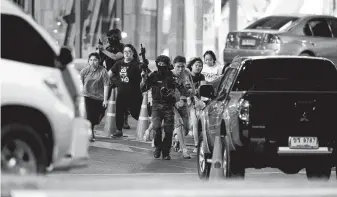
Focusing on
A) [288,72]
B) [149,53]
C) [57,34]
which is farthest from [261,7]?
[288,72]

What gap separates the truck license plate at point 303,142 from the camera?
1187 centimetres

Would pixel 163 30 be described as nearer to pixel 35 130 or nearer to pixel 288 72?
pixel 288 72

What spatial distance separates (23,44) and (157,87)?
8289 mm

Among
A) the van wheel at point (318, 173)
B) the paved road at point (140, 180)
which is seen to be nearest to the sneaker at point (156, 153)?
the paved road at point (140, 180)

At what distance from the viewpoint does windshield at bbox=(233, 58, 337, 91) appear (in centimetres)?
1253

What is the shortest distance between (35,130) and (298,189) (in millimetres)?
1902

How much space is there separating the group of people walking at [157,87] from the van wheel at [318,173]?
2.91 m

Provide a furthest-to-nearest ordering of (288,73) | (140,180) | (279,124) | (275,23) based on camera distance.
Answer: (275,23), (288,73), (279,124), (140,180)

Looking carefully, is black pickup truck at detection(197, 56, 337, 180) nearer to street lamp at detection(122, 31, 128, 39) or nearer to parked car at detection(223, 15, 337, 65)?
parked car at detection(223, 15, 337, 65)

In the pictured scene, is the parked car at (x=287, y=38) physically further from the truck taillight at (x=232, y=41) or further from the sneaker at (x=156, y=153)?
the sneaker at (x=156, y=153)

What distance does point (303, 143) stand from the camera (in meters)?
11.9

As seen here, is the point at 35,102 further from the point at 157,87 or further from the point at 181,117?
the point at 181,117

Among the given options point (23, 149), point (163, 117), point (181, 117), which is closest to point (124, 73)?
point (181, 117)

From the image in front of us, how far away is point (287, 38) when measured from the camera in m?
23.4
